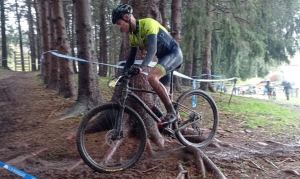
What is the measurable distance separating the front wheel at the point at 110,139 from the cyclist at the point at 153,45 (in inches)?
18.0

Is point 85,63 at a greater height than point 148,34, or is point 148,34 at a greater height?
point 148,34

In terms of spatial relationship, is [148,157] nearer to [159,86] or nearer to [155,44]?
[159,86]

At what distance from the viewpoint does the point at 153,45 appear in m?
3.56

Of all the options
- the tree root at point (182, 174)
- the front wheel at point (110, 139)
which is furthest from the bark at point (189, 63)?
the tree root at point (182, 174)

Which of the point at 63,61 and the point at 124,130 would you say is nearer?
the point at 124,130

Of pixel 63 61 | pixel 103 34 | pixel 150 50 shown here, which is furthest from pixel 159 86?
pixel 103 34

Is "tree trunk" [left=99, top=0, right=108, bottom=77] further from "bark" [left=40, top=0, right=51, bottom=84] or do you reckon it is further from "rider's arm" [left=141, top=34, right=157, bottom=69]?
"rider's arm" [left=141, top=34, right=157, bottom=69]

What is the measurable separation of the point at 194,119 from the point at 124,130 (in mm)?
1195

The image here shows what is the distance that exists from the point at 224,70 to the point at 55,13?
1403 cm

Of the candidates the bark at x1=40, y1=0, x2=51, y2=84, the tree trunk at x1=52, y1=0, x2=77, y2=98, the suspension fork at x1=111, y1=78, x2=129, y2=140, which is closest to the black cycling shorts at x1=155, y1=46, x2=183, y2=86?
the suspension fork at x1=111, y1=78, x2=129, y2=140

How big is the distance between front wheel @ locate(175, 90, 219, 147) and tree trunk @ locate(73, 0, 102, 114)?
9.93 feet

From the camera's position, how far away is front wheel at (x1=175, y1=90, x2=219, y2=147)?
4449mm

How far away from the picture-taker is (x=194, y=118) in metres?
4.64

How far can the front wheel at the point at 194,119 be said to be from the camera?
445 cm
